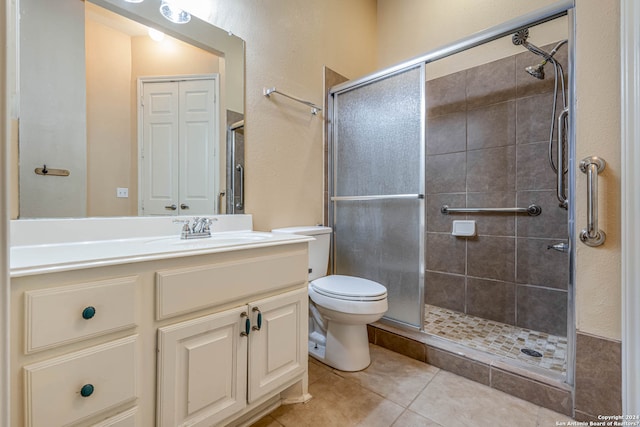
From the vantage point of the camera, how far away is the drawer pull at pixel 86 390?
0.76 metres

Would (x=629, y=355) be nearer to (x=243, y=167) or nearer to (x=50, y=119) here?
(x=243, y=167)

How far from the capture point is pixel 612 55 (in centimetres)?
119

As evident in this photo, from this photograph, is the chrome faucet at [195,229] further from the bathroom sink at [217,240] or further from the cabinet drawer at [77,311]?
the cabinet drawer at [77,311]

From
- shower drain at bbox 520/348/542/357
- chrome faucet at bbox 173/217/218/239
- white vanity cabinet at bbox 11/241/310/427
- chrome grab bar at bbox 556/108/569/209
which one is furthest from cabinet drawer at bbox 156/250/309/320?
chrome grab bar at bbox 556/108/569/209

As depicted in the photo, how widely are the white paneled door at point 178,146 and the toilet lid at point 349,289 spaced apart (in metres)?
0.75

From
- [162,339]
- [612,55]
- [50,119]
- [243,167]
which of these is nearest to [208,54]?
[243,167]

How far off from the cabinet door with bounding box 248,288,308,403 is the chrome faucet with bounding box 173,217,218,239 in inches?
18.8

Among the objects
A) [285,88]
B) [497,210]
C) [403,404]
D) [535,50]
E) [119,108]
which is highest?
[535,50]

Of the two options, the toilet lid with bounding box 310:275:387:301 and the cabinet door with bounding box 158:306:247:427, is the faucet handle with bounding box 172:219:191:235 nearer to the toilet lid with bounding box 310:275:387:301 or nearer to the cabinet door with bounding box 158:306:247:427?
the cabinet door with bounding box 158:306:247:427

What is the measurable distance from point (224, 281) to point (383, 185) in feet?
4.22

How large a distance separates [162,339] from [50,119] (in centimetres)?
94

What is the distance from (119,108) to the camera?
4.18 feet

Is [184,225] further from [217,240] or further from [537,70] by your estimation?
[537,70]

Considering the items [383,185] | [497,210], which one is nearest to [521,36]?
[383,185]
